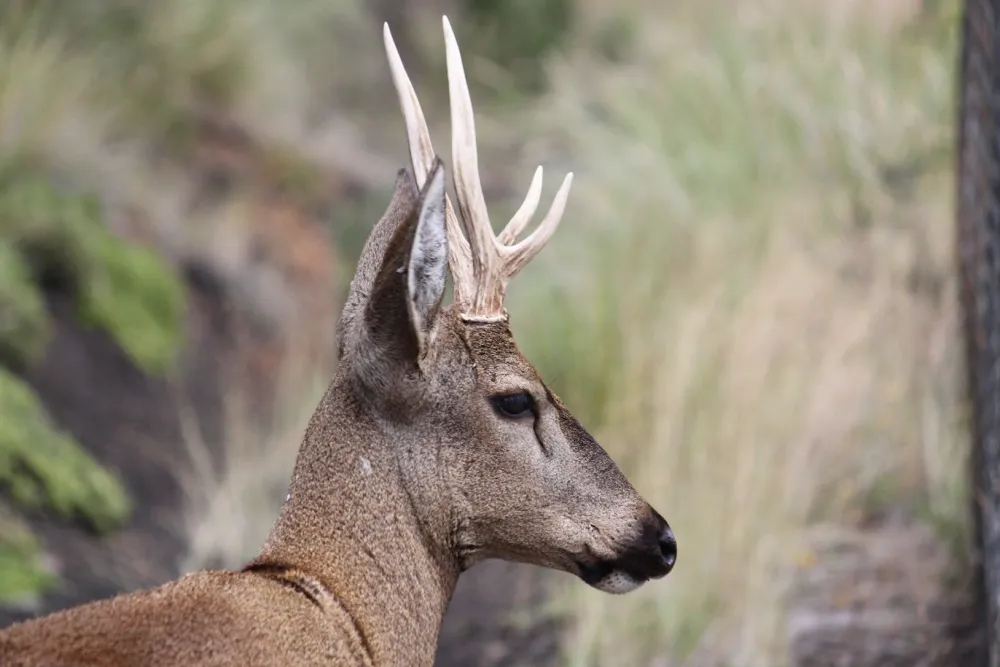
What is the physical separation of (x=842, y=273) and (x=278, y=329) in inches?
156

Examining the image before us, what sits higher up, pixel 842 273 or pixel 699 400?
pixel 842 273

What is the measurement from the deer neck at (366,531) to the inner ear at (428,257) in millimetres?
274

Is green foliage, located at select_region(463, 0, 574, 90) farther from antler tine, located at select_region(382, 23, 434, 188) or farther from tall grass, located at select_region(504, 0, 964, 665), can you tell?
antler tine, located at select_region(382, 23, 434, 188)

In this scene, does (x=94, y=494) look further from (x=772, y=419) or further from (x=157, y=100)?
(x=157, y=100)

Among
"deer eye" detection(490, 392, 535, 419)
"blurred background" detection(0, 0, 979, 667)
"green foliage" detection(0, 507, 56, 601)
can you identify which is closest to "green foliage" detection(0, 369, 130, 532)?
"blurred background" detection(0, 0, 979, 667)

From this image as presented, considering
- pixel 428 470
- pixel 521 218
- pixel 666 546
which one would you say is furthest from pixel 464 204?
pixel 666 546

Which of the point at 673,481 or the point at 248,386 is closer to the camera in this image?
the point at 673,481

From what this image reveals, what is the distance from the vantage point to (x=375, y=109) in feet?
50.0

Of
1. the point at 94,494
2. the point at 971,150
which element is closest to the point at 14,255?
the point at 94,494

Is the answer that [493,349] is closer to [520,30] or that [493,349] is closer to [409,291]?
[409,291]

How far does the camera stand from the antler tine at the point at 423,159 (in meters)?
3.54

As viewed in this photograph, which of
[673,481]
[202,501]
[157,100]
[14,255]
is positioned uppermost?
[157,100]

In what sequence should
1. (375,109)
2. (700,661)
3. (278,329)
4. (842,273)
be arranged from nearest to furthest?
(700,661) → (842,273) → (278,329) → (375,109)

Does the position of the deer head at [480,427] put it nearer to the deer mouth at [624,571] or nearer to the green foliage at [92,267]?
the deer mouth at [624,571]
